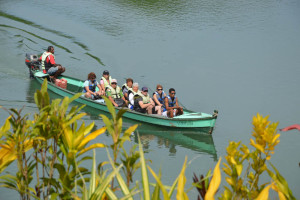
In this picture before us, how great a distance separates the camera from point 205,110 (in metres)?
16.2

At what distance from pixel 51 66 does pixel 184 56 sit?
6.46 m

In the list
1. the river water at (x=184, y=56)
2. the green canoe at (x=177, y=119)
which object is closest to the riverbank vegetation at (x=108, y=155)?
the river water at (x=184, y=56)

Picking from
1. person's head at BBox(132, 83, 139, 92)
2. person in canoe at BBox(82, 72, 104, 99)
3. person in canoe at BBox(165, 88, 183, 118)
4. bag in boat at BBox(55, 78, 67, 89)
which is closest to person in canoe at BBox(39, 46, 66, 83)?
bag in boat at BBox(55, 78, 67, 89)

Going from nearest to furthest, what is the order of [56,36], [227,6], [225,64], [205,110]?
1. [205,110]
2. [225,64]
3. [56,36]
4. [227,6]

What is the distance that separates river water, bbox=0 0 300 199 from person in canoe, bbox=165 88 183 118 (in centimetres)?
65

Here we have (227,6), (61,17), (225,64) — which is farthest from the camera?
(227,6)

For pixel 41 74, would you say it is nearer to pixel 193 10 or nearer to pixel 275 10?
pixel 193 10

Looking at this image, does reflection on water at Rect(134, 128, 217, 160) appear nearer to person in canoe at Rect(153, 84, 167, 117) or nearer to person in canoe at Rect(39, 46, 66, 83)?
person in canoe at Rect(153, 84, 167, 117)

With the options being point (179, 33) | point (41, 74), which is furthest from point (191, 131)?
point (179, 33)

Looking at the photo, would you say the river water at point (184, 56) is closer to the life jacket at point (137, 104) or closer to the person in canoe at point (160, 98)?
the person in canoe at point (160, 98)

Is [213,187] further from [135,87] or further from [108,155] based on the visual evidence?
[135,87]

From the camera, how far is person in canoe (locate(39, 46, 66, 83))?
17219 millimetres

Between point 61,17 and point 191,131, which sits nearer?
point 191,131

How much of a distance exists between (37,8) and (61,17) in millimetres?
2433
